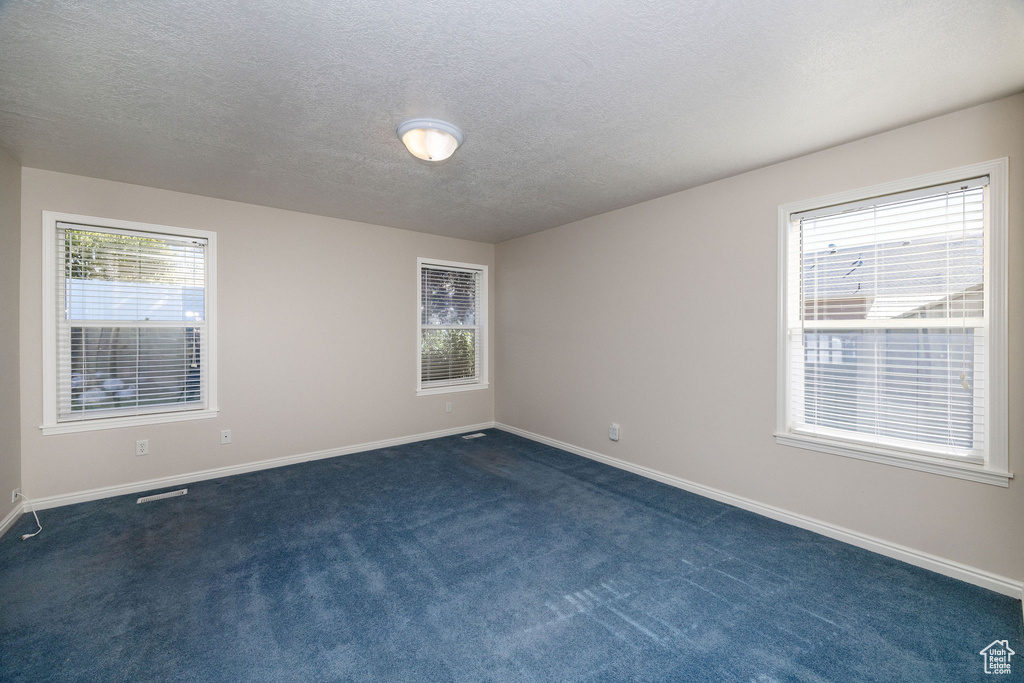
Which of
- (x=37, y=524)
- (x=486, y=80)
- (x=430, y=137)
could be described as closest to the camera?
(x=486, y=80)

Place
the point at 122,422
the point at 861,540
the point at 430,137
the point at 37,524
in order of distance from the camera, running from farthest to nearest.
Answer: the point at 122,422, the point at 37,524, the point at 861,540, the point at 430,137

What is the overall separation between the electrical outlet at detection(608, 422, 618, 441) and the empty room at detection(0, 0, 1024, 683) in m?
0.06

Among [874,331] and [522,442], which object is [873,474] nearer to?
[874,331]

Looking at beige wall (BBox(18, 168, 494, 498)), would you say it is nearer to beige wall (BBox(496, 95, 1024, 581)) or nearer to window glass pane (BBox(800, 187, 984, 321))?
beige wall (BBox(496, 95, 1024, 581))

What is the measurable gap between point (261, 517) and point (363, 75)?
293 cm

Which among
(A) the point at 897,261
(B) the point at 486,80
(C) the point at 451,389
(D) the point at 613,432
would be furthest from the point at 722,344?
(C) the point at 451,389

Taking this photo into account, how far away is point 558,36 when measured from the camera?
1.75 metres

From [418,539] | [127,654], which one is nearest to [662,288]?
[418,539]

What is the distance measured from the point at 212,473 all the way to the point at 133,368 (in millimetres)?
1110

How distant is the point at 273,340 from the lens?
4.19 meters

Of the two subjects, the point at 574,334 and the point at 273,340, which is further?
the point at 574,334

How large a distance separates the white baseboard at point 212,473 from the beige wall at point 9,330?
301 millimetres

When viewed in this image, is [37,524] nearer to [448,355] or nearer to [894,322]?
[448,355]

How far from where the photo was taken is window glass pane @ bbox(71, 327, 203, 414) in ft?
11.1
